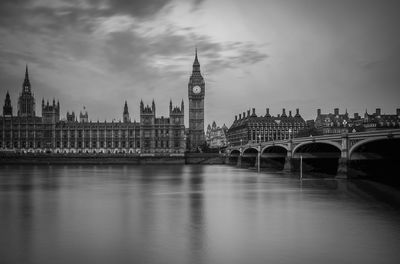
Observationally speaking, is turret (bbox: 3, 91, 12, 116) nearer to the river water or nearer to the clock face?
the clock face

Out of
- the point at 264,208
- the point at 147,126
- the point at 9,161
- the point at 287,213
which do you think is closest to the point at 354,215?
the point at 287,213

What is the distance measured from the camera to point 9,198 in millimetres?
35344

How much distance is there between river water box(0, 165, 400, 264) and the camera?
17.5 m

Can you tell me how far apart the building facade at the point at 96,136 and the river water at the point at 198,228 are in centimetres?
10625

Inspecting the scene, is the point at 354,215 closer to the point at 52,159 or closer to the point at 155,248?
the point at 155,248

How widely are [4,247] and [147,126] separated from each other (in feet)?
417

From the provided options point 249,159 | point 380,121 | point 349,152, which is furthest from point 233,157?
point 349,152

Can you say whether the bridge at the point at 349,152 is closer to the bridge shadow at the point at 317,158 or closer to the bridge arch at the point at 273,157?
the bridge shadow at the point at 317,158

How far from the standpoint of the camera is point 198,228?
23.0 meters

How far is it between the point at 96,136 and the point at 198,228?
125 metres

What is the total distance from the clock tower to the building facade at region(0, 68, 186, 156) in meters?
15.7

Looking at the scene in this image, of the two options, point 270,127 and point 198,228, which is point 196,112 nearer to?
point 270,127

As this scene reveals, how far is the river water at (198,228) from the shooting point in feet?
57.4

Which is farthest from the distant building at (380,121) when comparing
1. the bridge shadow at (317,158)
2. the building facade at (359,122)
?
the bridge shadow at (317,158)
